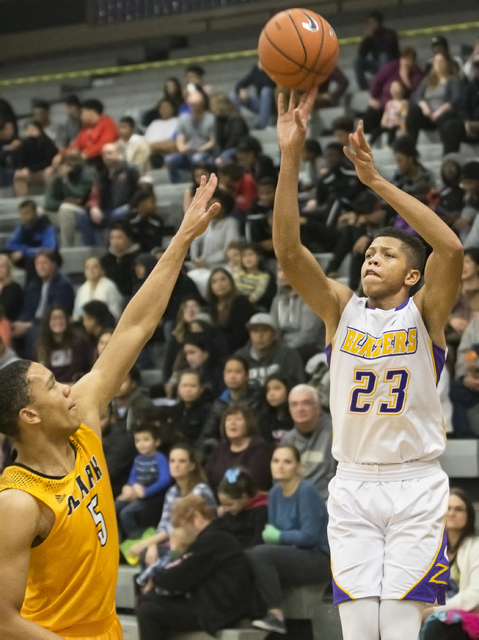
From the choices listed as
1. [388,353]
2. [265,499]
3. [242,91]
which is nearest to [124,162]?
[242,91]

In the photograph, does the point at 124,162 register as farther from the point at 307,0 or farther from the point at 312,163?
the point at 307,0

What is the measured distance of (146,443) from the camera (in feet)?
24.5

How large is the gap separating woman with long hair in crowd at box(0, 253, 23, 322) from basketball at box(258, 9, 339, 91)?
5773 millimetres

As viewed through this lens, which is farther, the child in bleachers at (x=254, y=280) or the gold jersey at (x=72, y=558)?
the child in bleachers at (x=254, y=280)

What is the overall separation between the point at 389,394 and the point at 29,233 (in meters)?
7.74

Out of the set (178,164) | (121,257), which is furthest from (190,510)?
(178,164)

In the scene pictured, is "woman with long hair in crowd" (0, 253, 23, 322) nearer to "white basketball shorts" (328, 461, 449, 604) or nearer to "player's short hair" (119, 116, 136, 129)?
"player's short hair" (119, 116, 136, 129)

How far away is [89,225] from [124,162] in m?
0.93

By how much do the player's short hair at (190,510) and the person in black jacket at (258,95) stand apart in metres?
6.36

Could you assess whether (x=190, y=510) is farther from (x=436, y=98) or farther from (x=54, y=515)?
(x=436, y=98)

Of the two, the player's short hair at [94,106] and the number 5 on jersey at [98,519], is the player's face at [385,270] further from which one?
the player's short hair at [94,106]

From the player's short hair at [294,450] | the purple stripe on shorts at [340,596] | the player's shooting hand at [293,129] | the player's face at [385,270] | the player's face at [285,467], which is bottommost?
the player's face at [285,467]

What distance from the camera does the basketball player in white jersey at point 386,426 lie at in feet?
13.0

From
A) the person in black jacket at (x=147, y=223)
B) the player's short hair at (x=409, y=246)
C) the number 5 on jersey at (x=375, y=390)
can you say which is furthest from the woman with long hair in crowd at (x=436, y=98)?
the number 5 on jersey at (x=375, y=390)
